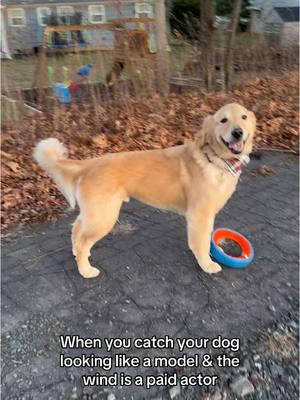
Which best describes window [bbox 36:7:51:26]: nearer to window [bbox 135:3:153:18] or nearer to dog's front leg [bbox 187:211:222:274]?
window [bbox 135:3:153:18]

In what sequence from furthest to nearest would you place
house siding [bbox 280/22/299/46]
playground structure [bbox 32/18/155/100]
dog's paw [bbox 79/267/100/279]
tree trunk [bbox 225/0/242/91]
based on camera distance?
house siding [bbox 280/22/299/46], tree trunk [bbox 225/0/242/91], playground structure [bbox 32/18/155/100], dog's paw [bbox 79/267/100/279]

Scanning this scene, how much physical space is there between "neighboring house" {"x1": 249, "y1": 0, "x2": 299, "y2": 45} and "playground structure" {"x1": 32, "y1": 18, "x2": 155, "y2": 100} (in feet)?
12.7

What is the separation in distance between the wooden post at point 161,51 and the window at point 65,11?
7.48ft

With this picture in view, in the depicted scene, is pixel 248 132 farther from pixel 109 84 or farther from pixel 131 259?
pixel 109 84

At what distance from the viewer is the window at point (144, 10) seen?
779cm

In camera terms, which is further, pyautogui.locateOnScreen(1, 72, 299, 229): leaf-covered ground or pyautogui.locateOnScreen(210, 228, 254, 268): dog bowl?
pyautogui.locateOnScreen(1, 72, 299, 229): leaf-covered ground

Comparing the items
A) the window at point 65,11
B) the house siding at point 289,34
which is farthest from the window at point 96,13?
the house siding at point 289,34

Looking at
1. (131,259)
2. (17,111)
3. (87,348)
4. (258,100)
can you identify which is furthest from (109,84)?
(87,348)

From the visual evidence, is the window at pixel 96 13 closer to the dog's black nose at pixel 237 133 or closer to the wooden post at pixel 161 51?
the wooden post at pixel 161 51

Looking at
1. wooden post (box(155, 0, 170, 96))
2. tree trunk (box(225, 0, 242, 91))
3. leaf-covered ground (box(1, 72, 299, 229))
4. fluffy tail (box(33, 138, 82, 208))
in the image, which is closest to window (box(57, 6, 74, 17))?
wooden post (box(155, 0, 170, 96))

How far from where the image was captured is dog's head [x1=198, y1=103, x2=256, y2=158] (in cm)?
280

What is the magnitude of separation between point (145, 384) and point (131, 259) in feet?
4.23

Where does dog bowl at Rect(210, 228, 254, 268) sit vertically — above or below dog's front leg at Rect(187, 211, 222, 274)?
below

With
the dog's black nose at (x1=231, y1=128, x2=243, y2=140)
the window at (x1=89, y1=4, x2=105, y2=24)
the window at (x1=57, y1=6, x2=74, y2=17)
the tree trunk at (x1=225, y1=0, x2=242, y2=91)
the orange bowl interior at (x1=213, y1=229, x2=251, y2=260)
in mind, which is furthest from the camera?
the window at (x1=57, y1=6, x2=74, y2=17)
